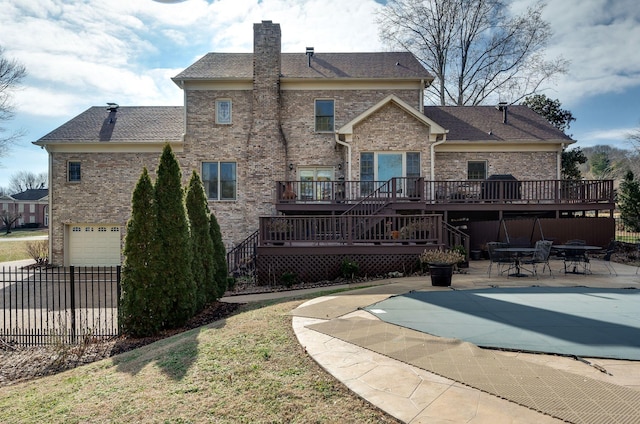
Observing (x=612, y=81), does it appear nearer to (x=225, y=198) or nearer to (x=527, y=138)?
(x=527, y=138)

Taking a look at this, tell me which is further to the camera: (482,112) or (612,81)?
(612,81)

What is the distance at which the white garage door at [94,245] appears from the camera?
57.7 feet

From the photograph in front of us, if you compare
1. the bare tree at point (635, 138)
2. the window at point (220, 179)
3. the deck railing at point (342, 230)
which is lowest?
the deck railing at point (342, 230)

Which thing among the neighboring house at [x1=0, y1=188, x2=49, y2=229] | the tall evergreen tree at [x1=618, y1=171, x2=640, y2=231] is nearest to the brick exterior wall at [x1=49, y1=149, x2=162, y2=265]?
the tall evergreen tree at [x1=618, y1=171, x2=640, y2=231]

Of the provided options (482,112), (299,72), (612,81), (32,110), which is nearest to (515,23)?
(612,81)

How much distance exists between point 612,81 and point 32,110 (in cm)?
3927

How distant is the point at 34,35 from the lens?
10.5m

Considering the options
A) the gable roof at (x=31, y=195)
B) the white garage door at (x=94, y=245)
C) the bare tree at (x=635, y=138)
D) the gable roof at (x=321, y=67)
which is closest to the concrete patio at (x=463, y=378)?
the gable roof at (x=321, y=67)

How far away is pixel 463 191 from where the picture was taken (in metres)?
15.7

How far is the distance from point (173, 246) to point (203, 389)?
4186 mm

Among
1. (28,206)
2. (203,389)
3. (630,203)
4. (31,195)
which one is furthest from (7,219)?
(630,203)

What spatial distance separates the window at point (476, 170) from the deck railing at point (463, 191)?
4.96 feet

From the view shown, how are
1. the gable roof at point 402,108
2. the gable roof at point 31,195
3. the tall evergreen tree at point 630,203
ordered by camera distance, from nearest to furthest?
the gable roof at point 402,108 → the tall evergreen tree at point 630,203 → the gable roof at point 31,195

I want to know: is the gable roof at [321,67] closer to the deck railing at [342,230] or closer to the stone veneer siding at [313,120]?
the stone veneer siding at [313,120]
